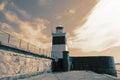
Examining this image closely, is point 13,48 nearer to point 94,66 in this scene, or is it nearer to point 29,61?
point 29,61

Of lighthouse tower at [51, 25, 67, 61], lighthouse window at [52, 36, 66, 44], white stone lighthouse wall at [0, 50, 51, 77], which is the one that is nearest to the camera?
white stone lighthouse wall at [0, 50, 51, 77]

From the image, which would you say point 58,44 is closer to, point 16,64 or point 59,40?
point 59,40

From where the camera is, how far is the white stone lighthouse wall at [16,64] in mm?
7438

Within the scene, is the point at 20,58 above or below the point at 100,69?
above

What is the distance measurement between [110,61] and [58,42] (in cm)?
1041

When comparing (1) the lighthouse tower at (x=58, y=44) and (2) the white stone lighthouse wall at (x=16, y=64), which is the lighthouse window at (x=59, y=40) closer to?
(1) the lighthouse tower at (x=58, y=44)

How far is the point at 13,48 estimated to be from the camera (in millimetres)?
8406

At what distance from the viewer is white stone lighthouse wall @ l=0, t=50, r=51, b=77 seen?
7438 millimetres

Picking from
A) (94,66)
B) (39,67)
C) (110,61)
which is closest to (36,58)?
(39,67)

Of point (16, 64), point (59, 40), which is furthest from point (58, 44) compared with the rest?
point (16, 64)

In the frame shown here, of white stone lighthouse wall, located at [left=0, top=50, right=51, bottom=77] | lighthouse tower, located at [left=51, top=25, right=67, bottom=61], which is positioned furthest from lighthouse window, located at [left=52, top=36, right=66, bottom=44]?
white stone lighthouse wall, located at [left=0, top=50, right=51, bottom=77]

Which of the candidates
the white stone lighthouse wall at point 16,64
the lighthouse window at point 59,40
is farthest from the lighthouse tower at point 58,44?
the white stone lighthouse wall at point 16,64

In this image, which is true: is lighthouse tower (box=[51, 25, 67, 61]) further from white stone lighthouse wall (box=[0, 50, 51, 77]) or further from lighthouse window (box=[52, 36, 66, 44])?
white stone lighthouse wall (box=[0, 50, 51, 77])

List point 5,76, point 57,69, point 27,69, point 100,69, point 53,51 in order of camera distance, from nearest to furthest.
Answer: point 5,76 < point 27,69 < point 57,69 < point 100,69 < point 53,51
